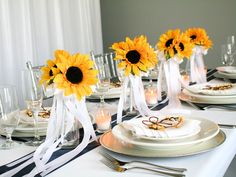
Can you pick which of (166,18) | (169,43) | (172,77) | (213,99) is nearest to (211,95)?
(213,99)

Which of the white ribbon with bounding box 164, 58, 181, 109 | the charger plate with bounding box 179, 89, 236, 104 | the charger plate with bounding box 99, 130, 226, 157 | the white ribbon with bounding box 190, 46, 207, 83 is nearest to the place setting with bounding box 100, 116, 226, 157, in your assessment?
the charger plate with bounding box 99, 130, 226, 157

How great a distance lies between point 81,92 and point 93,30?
10.7 feet

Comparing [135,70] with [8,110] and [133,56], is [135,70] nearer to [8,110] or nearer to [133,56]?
[133,56]

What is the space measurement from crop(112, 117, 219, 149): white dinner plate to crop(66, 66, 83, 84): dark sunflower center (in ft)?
0.61

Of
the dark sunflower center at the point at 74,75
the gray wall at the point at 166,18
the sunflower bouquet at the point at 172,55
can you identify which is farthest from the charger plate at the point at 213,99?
the gray wall at the point at 166,18

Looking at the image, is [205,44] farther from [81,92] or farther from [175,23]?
[175,23]

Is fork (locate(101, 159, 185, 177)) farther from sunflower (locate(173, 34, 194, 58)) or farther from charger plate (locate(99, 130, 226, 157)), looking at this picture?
sunflower (locate(173, 34, 194, 58))

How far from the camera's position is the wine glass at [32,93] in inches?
46.5

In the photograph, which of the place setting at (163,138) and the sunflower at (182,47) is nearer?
the place setting at (163,138)

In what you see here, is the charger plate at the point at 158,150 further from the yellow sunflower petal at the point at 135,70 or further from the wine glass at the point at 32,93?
the yellow sunflower petal at the point at 135,70

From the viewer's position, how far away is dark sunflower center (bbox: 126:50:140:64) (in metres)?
1.42

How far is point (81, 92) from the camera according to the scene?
3.56 ft

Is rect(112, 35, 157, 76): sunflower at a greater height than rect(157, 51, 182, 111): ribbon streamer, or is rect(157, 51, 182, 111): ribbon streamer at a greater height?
rect(112, 35, 157, 76): sunflower

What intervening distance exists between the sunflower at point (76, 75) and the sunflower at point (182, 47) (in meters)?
0.73
